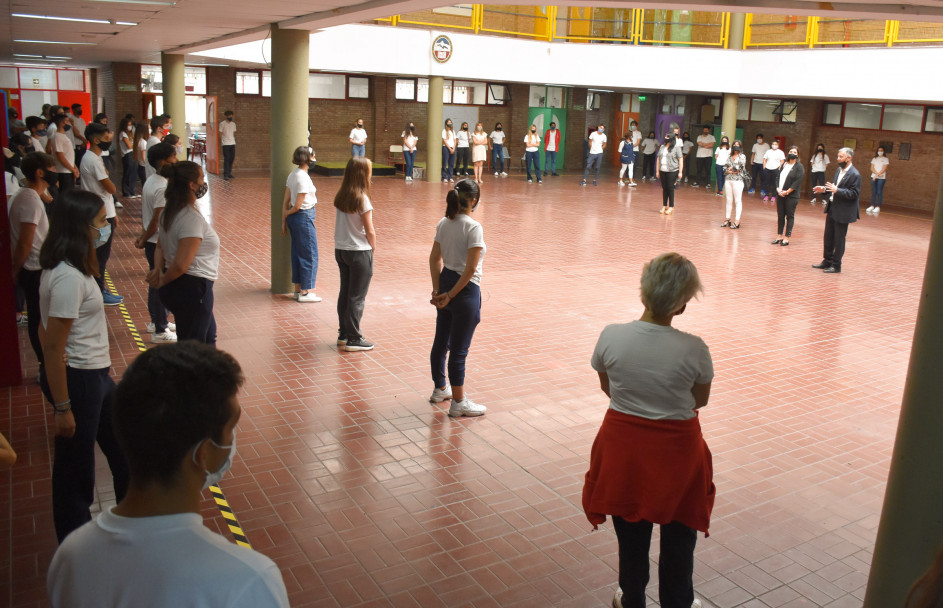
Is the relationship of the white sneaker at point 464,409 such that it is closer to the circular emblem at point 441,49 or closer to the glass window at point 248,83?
the circular emblem at point 441,49

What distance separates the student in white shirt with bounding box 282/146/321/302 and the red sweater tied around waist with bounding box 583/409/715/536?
5.84 meters

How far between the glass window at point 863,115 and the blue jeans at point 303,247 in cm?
1907

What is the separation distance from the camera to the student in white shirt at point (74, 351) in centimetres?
352

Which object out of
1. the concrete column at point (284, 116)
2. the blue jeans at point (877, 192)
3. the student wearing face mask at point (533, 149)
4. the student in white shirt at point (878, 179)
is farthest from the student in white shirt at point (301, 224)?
the blue jeans at point (877, 192)

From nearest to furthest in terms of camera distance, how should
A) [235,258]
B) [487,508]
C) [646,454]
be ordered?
[646,454], [487,508], [235,258]

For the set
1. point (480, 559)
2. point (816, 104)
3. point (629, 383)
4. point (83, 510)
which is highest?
point (816, 104)

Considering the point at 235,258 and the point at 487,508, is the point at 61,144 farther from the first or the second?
the point at 487,508

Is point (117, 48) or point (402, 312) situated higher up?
point (117, 48)

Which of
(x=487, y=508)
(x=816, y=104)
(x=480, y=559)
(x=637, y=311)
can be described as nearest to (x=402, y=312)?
(x=637, y=311)

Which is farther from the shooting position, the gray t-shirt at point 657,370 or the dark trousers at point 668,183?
the dark trousers at point 668,183

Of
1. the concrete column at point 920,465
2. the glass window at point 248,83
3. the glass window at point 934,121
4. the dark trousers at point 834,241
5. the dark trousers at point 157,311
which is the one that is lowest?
the dark trousers at point 157,311

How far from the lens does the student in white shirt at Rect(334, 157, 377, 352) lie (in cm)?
711

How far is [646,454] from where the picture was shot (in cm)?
322

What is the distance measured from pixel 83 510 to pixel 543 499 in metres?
2.52
